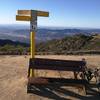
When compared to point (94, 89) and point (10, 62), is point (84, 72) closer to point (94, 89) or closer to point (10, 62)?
point (94, 89)

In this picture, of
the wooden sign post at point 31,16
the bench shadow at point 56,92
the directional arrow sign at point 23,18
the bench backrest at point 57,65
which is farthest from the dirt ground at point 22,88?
the directional arrow sign at point 23,18

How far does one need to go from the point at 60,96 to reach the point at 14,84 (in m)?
1.95

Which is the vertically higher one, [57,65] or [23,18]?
[23,18]

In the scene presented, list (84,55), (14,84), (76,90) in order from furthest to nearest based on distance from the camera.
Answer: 1. (84,55)
2. (14,84)
3. (76,90)

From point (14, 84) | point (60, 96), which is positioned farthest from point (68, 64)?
point (14, 84)

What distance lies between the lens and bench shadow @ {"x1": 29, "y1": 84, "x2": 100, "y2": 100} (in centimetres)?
876

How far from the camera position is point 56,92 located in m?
9.17

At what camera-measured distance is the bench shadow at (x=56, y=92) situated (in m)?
8.76

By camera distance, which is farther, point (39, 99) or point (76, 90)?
point (76, 90)

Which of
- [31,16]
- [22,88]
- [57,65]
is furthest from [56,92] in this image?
[31,16]

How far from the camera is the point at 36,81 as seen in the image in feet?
29.6

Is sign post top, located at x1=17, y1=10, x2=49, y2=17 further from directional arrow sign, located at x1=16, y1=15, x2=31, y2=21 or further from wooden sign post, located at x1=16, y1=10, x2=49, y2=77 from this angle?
directional arrow sign, located at x1=16, y1=15, x2=31, y2=21

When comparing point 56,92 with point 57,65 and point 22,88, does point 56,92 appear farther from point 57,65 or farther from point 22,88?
point 22,88

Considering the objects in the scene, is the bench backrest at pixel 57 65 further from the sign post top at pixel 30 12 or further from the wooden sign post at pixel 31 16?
the sign post top at pixel 30 12
